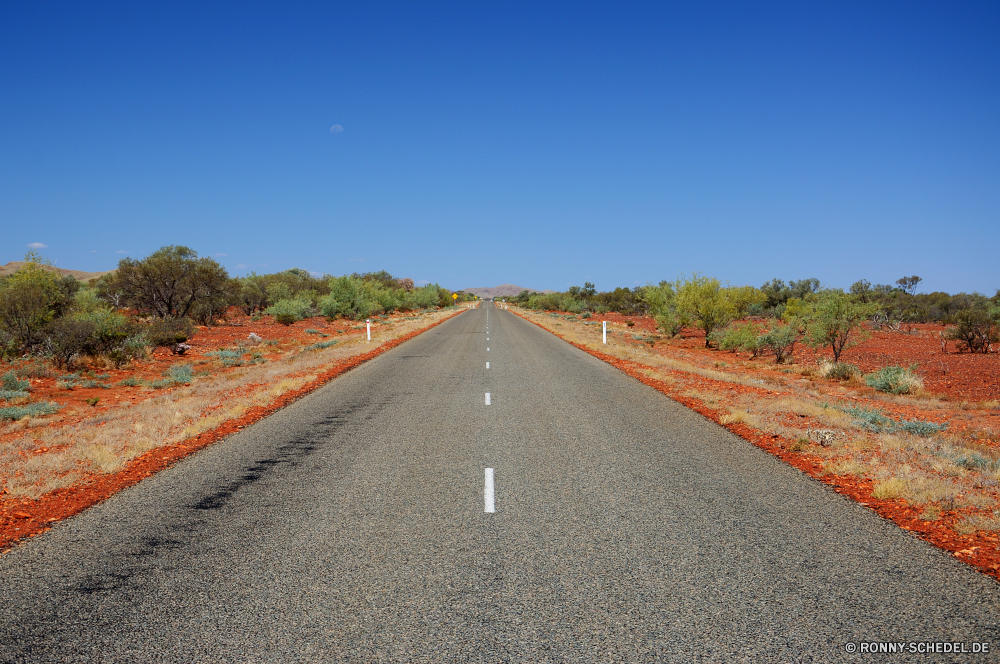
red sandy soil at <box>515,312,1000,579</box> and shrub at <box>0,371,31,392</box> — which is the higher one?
shrub at <box>0,371,31,392</box>

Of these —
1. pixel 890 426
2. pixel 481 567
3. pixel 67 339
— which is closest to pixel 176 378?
pixel 67 339

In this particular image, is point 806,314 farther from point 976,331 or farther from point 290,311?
point 290,311

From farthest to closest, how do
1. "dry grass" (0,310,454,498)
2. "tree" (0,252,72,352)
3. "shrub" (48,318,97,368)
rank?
"tree" (0,252,72,352) < "shrub" (48,318,97,368) < "dry grass" (0,310,454,498)

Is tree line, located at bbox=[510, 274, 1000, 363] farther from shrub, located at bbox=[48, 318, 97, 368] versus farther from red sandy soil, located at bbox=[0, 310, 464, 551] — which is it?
shrub, located at bbox=[48, 318, 97, 368]

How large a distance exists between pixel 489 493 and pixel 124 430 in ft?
25.3

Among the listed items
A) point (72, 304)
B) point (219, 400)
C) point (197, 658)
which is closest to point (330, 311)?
point (72, 304)

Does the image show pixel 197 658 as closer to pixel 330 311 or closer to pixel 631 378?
pixel 631 378

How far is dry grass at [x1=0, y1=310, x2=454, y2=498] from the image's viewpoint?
293 inches

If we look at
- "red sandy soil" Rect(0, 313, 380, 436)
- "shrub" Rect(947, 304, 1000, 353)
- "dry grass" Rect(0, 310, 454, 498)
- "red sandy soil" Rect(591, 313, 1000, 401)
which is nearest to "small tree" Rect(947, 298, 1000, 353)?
"shrub" Rect(947, 304, 1000, 353)

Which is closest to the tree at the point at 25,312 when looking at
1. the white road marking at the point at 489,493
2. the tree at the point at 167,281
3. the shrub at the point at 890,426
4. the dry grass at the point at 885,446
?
the tree at the point at 167,281

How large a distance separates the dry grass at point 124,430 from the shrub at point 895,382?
1761 cm

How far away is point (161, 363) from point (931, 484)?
24496mm

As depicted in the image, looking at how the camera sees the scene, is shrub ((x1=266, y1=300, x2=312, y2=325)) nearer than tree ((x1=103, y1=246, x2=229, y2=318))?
No

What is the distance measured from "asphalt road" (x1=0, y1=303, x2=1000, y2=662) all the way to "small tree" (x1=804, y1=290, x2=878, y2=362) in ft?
56.7
